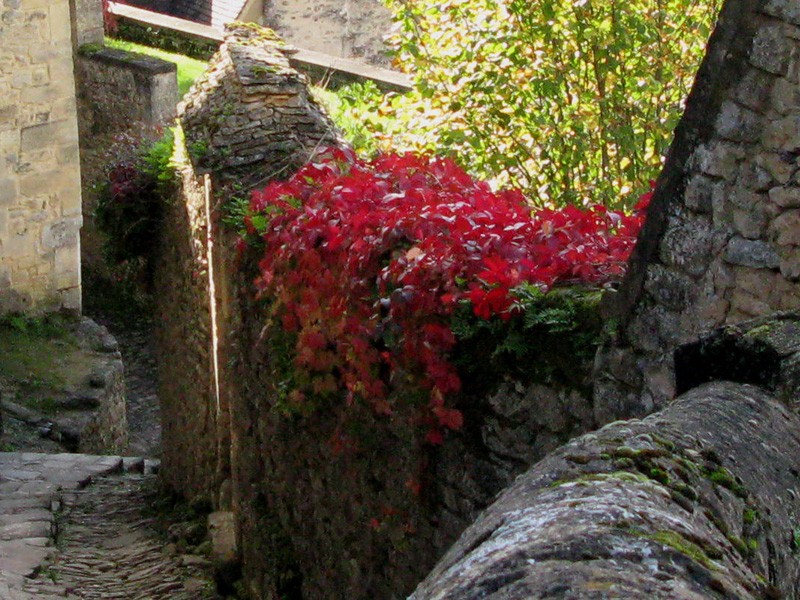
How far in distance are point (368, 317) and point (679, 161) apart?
1616 millimetres

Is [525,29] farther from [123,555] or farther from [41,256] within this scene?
[41,256]

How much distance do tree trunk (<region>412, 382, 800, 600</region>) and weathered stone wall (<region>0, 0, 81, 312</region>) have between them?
39.3ft

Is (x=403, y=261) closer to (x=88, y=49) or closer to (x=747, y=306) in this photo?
(x=747, y=306)

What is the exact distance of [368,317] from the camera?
4957 mm

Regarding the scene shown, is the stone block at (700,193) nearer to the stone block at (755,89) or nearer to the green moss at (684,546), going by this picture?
the stone block at (755,89)

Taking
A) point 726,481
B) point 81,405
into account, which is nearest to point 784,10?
point 726,481

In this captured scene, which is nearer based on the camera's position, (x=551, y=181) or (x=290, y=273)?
(x=290, y=273)

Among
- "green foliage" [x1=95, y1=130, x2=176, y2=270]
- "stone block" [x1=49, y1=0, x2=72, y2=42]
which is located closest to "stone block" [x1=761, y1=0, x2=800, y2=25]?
"green foliage" [x1=95, y1=130, x2=176, y2=270]

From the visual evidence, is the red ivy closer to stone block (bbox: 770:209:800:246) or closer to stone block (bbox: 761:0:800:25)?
stone block (bbox: 770:209:800:246)

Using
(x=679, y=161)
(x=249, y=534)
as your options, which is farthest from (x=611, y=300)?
(x=249, y=534)

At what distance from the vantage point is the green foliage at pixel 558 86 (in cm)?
805

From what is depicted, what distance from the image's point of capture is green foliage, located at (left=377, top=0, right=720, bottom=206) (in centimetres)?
805

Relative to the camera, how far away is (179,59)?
66.2 feet

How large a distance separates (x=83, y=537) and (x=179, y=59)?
40.2 ft
